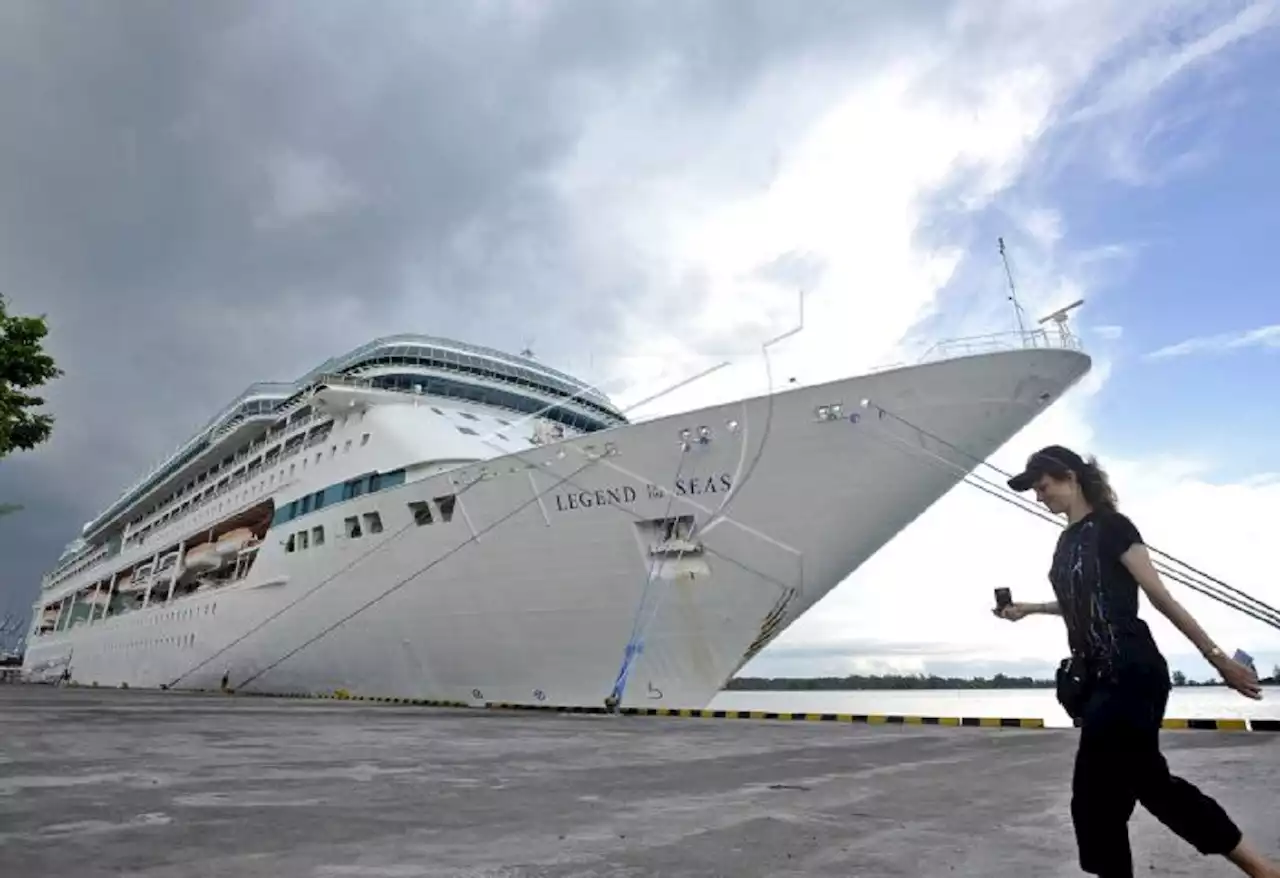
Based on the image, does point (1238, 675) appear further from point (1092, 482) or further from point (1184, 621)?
point (1092, 482)

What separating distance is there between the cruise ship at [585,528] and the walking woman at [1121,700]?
952 cm

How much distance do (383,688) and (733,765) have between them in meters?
12.7

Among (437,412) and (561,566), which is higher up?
(437,412)

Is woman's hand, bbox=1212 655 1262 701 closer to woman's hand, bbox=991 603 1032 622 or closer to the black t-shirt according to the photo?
the black t-shirt

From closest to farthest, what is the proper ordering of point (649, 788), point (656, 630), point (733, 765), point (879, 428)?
point (649, 788) → point (733, 765) → point (879, 428) → point (656, 630)

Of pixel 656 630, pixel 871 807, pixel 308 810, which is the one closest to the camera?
pixel 308 810

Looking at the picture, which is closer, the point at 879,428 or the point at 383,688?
the point at 879,428

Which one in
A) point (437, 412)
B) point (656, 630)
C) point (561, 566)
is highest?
point (437, 412)

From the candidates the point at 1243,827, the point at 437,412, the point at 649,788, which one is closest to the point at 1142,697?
the point at 1243,827

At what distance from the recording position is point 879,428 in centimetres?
1175

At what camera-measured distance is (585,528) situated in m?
13.1

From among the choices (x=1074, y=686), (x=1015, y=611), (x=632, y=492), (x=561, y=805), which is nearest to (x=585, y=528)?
(x=632, y=492)

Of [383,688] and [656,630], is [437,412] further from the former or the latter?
[656,630]

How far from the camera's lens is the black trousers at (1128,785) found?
222cm
